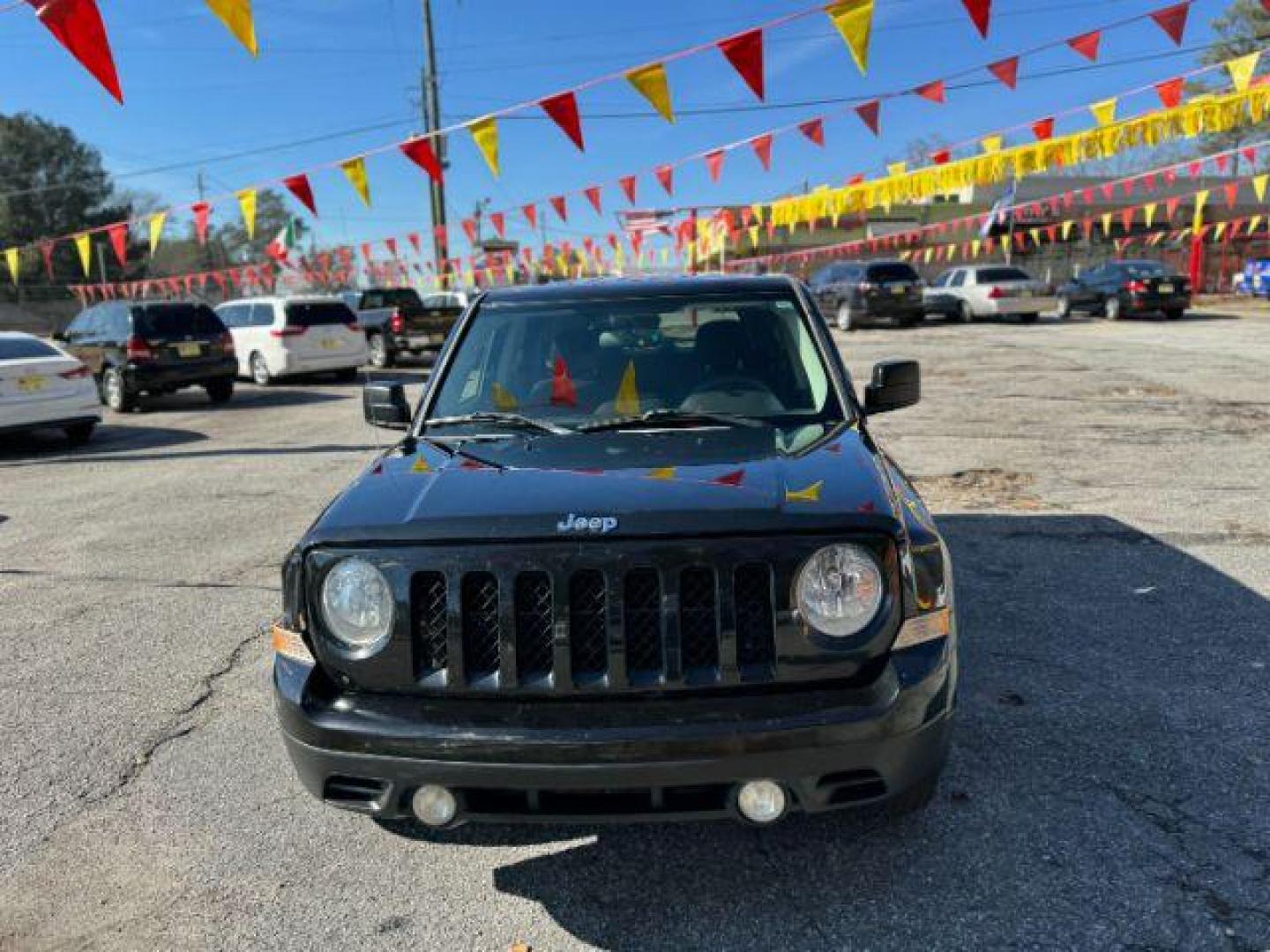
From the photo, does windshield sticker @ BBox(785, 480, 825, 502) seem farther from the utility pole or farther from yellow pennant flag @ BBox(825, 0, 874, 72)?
the utility pole

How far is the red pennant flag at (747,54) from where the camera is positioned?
32.8ft

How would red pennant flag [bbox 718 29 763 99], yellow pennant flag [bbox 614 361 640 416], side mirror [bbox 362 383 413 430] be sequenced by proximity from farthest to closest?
red pennant flag [bbox 718 29 763 99]
side mirror [bbox 362 383 413 430]
yellow pennant flag [bbox 614 361 640 416]

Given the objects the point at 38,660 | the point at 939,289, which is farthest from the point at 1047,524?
the point at 939,289

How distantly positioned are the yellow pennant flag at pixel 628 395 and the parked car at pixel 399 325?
16.4 m

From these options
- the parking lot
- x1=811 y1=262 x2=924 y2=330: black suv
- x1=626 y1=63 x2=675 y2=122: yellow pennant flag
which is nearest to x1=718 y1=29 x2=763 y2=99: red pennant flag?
x1=626 y1=63 x2=675 y2=122: yellow pennant flag

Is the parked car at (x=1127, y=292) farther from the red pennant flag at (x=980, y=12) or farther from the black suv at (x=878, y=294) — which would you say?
the red pennant flag at (x=980, y=12)

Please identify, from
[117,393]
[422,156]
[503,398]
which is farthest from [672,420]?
[117,393]

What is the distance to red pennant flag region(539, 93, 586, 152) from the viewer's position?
1127 cm

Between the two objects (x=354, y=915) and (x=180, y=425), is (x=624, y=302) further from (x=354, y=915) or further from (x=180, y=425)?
(x=180, y=425)

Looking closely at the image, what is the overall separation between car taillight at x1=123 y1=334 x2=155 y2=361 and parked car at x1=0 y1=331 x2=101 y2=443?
2.47m

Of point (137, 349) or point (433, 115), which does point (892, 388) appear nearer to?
point (137, 349)

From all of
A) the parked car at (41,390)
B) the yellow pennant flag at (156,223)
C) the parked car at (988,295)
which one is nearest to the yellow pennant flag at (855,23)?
the parked car at (41,390)

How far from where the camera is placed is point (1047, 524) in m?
6.20

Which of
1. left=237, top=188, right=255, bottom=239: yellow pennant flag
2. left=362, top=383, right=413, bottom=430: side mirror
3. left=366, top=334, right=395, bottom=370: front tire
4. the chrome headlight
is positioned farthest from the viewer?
left=366, top=334, right=395, bottom=370: front tire
